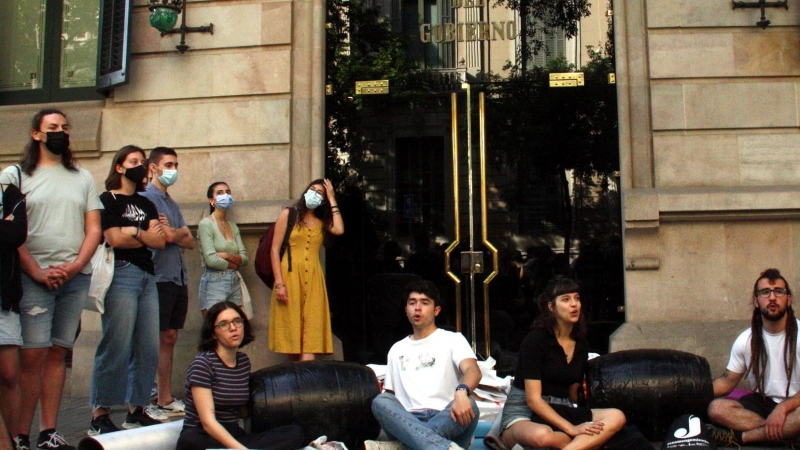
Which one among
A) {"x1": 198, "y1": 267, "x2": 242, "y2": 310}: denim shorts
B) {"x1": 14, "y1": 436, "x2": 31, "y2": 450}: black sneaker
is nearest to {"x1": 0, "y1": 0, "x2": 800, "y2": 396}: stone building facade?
{"x1": 198, "y1": 267, "x2": 242, "y2": 310}: denim shorts

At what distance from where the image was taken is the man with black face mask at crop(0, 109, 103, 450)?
589 cm

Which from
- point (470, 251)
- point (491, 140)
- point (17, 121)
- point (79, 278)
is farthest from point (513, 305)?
point (17, 121)

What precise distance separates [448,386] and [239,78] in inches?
165

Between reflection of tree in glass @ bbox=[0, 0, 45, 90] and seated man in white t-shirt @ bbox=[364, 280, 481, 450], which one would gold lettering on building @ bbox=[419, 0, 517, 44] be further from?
reflection of tree in glass @ bbox=[0, 0, 45, 90]

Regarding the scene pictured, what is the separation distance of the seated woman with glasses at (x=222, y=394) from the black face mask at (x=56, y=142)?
4.97 feet

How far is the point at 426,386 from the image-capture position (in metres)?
6.16

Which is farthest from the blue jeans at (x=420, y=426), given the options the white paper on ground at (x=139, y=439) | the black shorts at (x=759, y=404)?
the black shorts at (x=759, y=404)

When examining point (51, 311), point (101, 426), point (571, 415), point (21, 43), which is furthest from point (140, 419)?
point (21, 43)

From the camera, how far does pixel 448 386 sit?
20.3ft

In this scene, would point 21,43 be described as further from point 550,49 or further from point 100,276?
point 550,49

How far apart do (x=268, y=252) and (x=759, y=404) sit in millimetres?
4195

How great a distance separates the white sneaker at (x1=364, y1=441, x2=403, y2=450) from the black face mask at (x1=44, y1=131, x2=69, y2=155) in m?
2.80

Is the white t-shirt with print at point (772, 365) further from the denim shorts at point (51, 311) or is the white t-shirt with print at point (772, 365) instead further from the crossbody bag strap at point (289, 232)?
the denim shorts at point (51, 311)

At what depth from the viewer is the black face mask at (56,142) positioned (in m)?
6.11
